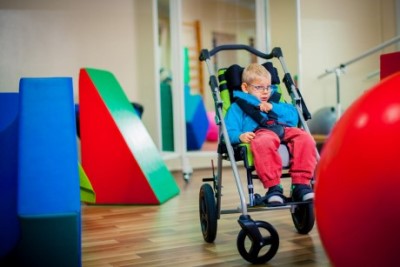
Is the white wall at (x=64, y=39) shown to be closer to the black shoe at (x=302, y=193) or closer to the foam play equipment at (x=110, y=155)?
the foam play equipment at (x=110, y=155)

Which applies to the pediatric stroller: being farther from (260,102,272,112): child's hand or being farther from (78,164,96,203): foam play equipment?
(78,164,96,203): foam play equipment

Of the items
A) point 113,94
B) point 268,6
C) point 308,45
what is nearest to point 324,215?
point 113,94

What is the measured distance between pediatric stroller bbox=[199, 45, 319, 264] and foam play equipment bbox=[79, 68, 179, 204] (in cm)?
106

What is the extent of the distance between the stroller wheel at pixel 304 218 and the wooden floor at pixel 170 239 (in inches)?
1.3

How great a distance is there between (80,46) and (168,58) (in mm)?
1456

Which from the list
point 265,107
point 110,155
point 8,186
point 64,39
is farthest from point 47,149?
point 64,39

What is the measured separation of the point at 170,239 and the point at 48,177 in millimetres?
787

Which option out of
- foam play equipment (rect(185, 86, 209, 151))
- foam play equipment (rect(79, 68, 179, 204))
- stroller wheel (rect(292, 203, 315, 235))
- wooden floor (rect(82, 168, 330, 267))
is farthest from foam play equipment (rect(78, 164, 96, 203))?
foam play equipment (rect(185, 86, 209, 151))

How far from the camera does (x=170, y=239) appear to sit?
8.39 feet

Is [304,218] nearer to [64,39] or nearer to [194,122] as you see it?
[64,39]

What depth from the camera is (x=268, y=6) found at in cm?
547

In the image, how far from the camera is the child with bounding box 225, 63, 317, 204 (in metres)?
2.23

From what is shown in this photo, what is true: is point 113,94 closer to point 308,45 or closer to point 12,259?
point 12,259

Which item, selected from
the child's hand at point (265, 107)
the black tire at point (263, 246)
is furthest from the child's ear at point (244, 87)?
the black tire at point (263, 246)
